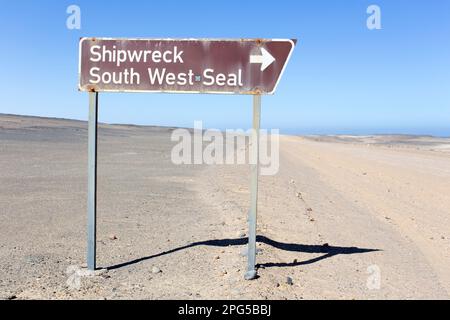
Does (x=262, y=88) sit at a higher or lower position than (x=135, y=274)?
higher

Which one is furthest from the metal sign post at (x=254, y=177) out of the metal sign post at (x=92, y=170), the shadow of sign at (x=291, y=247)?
the metal sign post at (x=92, y=170)

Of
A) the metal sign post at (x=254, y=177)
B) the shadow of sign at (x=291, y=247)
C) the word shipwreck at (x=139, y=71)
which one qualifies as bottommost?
the shadow of sign at (x=291, y=247)

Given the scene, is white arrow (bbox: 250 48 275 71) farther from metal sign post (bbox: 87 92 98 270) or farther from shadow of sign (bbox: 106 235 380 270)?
shadow of sign (bbox: 106 235 380 270)

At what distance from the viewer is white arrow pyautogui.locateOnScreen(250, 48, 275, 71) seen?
18.1 feet

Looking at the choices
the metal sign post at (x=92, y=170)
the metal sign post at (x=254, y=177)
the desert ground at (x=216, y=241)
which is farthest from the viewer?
the metal sign post at (x=92, y=170)

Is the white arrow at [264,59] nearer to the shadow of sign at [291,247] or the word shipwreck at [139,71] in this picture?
the word shipwreck at [139,71]

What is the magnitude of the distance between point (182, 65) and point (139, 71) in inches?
17.6

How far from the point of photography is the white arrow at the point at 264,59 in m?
5.53

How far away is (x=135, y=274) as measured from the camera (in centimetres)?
581

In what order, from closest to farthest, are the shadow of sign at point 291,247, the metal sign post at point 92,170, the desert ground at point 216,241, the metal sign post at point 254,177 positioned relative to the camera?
the desert ground at point 216,241, the metal sign post at point 254,177, the metal sign post at point 92,170, the shadow of sign at point 291,247

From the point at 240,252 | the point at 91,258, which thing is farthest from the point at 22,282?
the point at 240,252

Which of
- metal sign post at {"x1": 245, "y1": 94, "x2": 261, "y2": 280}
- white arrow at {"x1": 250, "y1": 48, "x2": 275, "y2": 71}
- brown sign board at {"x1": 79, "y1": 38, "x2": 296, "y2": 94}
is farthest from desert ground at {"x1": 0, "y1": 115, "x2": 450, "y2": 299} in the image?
white arrow at {"x1": 250, "y1": 48, "x2": 275, "y2": 71}
